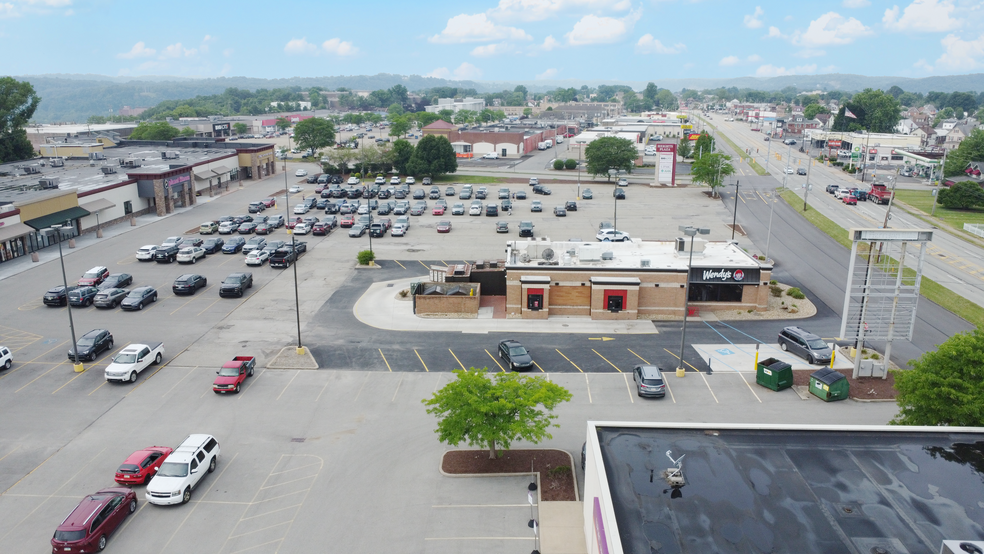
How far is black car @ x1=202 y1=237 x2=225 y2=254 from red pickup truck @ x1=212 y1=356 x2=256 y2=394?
28.7m

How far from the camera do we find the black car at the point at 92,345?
113 ft

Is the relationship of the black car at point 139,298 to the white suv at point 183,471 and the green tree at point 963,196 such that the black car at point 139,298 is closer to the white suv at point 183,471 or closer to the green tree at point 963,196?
the white suv at point 183,471

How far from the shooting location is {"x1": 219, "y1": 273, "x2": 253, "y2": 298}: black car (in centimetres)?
4569

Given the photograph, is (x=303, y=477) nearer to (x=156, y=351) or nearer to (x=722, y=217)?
(x=156, y=351)

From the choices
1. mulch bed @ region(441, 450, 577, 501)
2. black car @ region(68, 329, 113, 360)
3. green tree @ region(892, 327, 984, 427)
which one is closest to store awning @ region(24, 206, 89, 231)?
black car @ region(68, 329, 113, 360)

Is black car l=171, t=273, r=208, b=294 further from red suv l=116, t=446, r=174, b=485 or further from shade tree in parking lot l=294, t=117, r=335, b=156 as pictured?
Answer: shade tree in parking lot l=294, t=117, r=335, b=156

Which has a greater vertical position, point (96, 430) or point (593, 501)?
point (593, 501)

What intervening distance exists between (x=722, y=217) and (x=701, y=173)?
15559 millimetres

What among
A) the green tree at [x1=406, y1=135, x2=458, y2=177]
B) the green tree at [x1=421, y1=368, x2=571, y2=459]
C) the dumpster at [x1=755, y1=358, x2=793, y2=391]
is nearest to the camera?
the green tree at [x1=421, y1=368, x2=571, y2=459]

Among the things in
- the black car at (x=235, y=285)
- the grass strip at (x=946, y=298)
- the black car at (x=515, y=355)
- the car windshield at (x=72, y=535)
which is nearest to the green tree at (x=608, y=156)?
the grass strip at (x=946, y=298)

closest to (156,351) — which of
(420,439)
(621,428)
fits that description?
(420,439)

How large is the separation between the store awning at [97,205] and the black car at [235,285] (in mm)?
27370

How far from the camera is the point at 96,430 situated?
1084 inches

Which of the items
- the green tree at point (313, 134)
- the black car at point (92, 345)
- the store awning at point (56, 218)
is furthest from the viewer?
the green tree at point (313, 134)
